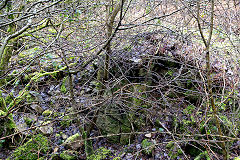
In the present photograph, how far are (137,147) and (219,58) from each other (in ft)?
10.0

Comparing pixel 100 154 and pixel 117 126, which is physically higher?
pixel 117 126

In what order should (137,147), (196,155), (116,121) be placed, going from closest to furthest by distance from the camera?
(196,155), (137,147), (116,121)

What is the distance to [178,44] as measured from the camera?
15.4 ft

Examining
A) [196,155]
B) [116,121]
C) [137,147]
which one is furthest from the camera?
[116,121]

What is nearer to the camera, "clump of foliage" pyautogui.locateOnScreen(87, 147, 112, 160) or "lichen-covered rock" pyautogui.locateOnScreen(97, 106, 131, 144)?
"clump of foliage" pyautogui.locateOnScreen(87, 147, 112, 160)

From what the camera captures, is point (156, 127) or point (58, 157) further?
point (156, 127)

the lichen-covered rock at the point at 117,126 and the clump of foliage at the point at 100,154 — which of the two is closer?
the clump of foliage at the point at 100,154

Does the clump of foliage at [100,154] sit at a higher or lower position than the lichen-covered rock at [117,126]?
lower

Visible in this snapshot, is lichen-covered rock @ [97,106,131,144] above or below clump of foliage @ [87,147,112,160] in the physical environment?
above

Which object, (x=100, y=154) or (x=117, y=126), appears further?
(x=117, y=126)

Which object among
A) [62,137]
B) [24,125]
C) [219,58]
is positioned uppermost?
[219,58]

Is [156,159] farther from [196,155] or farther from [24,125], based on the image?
[24,125]

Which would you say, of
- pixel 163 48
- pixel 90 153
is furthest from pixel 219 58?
pixel 90 153

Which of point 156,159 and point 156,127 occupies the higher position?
point 156,127
